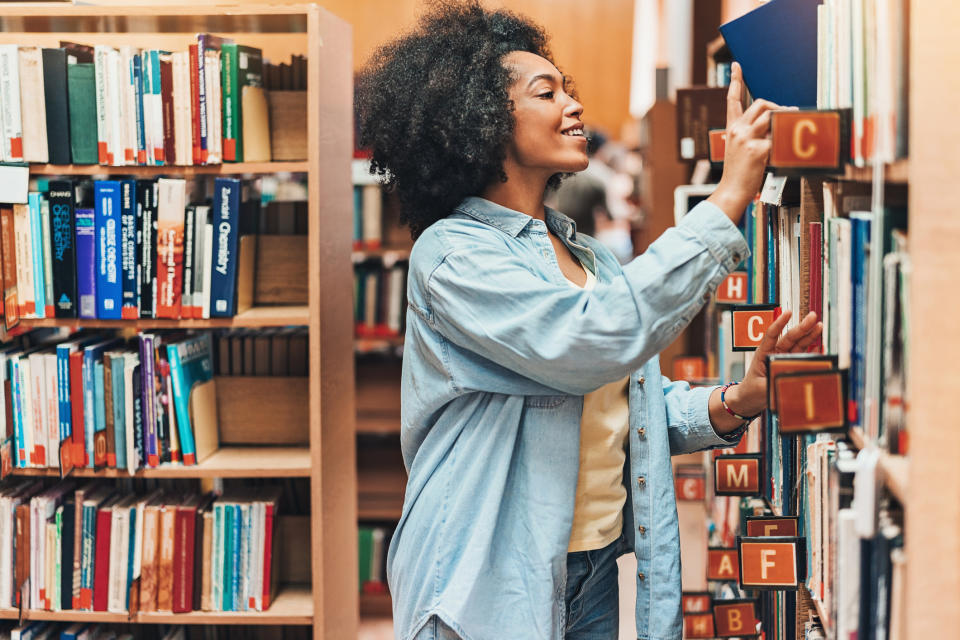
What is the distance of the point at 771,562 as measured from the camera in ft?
4.52

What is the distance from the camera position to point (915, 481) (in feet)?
3.26

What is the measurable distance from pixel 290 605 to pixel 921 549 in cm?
171

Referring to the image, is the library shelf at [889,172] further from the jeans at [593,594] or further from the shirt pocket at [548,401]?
the jeans at [593,594]

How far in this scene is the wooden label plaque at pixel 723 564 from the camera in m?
1.78

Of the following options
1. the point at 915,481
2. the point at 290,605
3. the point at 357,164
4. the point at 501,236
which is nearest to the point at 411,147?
the point at 501,236

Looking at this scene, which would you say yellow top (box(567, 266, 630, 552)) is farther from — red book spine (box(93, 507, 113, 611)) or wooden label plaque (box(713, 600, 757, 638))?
red book spine (box(93, 507, 113, 611))

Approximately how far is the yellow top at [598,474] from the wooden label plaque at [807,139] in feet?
1.74

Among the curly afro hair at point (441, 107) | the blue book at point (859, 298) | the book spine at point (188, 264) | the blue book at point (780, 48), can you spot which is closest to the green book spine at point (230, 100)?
the book spine at point (188, 264)

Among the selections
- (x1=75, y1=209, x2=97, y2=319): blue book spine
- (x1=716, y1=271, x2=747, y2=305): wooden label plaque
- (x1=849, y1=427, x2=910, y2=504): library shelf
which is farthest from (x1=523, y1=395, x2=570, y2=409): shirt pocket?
(x1=75, y1=209, x2=97, y2=319): blue book spine

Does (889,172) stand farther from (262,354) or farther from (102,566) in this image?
(102,566)

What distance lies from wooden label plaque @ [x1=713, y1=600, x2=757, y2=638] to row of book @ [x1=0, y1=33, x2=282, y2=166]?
142 cm

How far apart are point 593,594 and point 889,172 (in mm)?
831

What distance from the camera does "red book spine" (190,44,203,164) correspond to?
7.31 feet

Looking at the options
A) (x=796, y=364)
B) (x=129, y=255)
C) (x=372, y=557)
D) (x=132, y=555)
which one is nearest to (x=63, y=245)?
(x=129, y=255)
